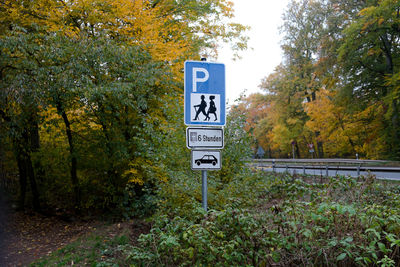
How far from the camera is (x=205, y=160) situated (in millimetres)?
3641

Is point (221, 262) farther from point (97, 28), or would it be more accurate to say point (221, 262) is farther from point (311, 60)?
point (311, 60)

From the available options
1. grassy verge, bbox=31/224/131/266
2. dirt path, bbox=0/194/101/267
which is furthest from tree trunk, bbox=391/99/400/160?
dirt path, bbox=0/194/101/267

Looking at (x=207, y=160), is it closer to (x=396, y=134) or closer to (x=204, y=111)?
(x=204, y=111)

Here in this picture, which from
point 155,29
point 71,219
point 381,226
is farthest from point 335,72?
point 381,226

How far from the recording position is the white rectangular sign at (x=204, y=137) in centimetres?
359

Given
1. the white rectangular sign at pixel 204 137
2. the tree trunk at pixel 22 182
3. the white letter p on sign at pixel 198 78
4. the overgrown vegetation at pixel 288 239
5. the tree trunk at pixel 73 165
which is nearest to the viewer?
the overgrown vegetation at pixel 288 239

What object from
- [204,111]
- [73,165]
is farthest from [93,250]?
[204,111]

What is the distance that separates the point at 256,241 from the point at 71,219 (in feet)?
29.4

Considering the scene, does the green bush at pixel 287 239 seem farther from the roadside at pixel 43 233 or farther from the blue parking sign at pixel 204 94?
the roadside at pixel 43 233

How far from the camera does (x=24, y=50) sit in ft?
24.3

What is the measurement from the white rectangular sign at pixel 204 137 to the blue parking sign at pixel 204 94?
82 mm

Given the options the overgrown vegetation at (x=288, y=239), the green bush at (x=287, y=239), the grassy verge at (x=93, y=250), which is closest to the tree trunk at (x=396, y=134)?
the grassy verge at (x=93, y=250)

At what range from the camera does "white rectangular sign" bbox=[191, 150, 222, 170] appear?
Result: 360cm

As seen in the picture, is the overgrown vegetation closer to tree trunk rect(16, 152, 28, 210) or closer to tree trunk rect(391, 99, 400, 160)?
tree trunk rect(16, 152, 28, 210)
